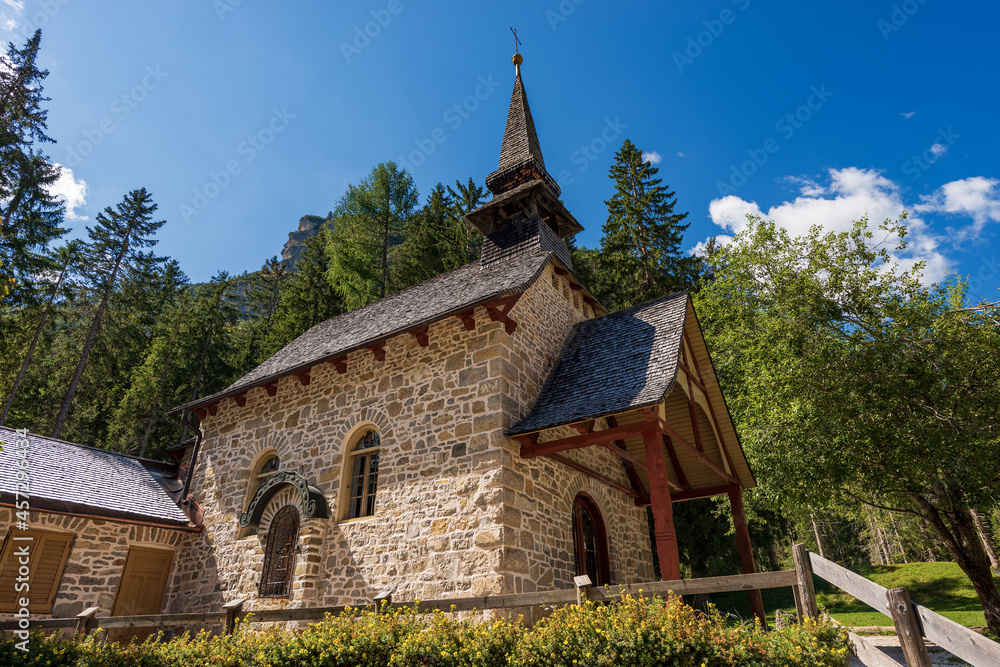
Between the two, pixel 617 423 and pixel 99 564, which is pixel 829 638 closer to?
pixel 617 423

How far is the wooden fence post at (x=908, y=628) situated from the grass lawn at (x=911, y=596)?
12134mm

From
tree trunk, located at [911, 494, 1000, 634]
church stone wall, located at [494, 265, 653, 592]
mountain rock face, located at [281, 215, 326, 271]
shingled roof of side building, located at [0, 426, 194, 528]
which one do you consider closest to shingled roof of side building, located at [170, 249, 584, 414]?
church stone wall, located at [494, 265, 653, 592]

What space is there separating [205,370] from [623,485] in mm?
21627

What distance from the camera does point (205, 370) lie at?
25281 mm

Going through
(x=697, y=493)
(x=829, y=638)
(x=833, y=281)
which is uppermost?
(x=833, y=281)

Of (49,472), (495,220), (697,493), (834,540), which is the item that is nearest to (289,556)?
(49,472)

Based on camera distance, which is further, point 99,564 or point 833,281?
point 833,281

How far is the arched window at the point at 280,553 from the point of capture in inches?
376

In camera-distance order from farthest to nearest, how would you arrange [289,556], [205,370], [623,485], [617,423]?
[205,370] < [623,485] < [289,556] < [617,423]

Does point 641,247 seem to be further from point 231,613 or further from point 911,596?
point 231,613

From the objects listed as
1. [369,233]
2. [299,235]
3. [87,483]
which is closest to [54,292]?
[369,233]

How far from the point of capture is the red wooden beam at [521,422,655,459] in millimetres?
7527

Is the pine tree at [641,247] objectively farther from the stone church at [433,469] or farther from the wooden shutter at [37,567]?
the wooden shutter at [37,567]

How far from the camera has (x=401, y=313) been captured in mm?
11891
